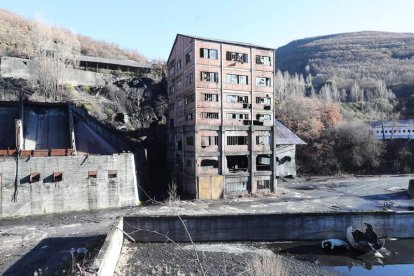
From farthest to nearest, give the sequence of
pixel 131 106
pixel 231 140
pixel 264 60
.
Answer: pixel 131 106 < pixel 264 60 < pixel 231 140

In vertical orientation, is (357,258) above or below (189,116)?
below

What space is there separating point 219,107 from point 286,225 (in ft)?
47.5

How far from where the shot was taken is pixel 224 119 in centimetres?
3416

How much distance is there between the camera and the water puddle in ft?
66.0

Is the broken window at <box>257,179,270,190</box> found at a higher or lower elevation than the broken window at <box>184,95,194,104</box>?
lower

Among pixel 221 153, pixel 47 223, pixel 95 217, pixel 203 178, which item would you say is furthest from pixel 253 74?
pixel 47 223

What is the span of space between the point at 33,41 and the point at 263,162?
5101cm

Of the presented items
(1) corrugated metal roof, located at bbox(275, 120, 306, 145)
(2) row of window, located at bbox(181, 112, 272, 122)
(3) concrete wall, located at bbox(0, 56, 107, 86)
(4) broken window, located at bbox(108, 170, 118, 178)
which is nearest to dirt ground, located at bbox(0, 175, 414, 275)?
(4) broken window, located at bbox(108, 170, 118, 178)

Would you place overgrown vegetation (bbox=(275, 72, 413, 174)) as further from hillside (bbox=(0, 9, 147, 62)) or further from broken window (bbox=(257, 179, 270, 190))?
hillside (bbox=(0, 9, 147, 62))

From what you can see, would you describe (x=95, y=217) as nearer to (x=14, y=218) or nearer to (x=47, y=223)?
(x=47, y=223)

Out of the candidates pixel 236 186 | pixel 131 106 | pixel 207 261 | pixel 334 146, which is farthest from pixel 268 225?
pixel 334 146

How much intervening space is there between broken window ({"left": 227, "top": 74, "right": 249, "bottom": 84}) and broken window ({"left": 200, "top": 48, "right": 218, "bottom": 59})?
8.13ft

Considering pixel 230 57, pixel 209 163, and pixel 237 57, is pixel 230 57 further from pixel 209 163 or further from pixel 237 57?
pixel 209 163

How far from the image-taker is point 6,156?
25875mm
